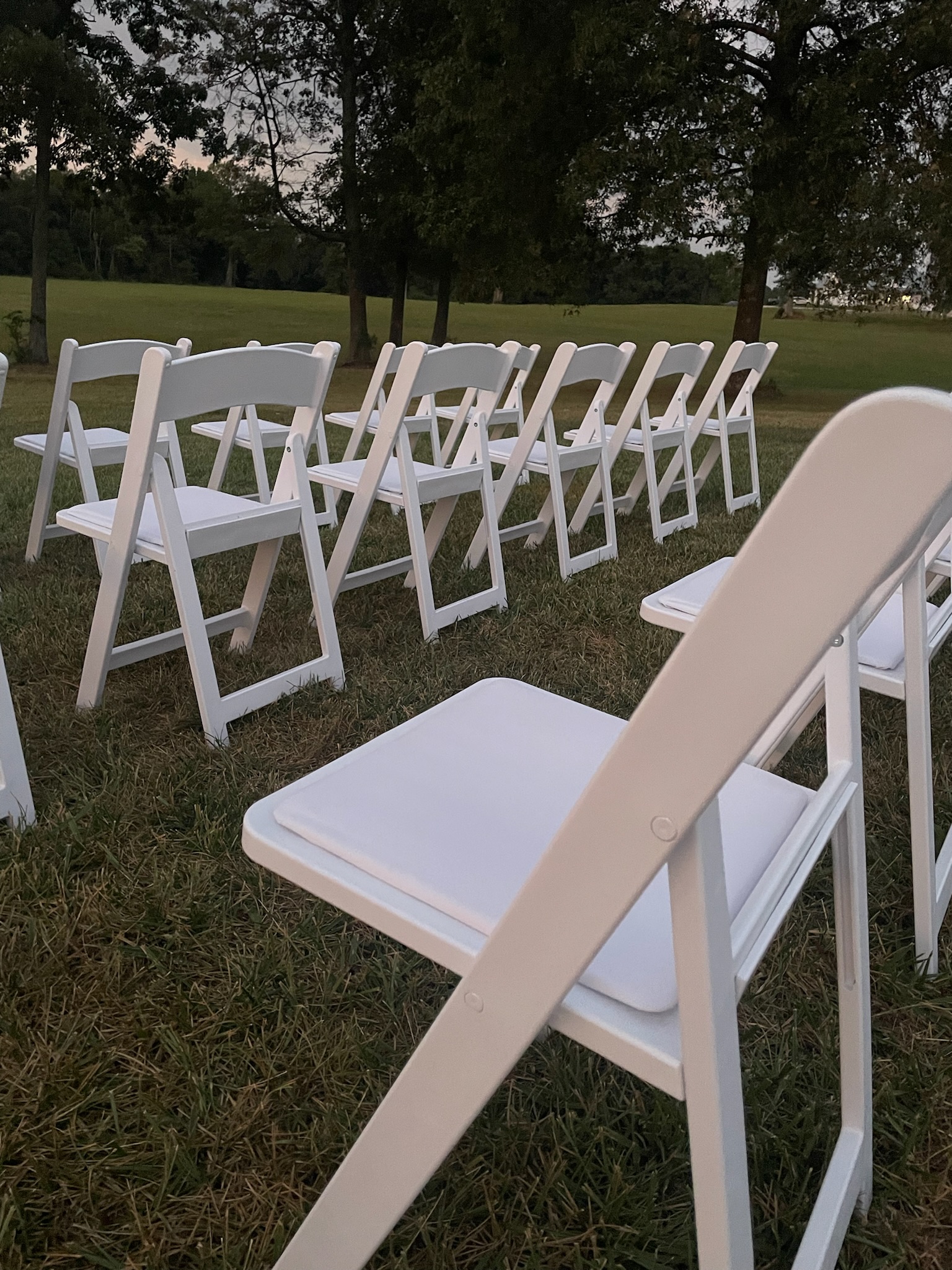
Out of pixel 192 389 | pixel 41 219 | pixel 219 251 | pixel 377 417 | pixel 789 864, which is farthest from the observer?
pixel 219 251

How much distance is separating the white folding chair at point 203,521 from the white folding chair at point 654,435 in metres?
2.14

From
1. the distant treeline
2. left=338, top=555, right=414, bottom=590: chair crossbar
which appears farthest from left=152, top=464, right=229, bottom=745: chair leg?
the distant treeline

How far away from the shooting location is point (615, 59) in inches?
510

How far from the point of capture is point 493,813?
97 centimetres

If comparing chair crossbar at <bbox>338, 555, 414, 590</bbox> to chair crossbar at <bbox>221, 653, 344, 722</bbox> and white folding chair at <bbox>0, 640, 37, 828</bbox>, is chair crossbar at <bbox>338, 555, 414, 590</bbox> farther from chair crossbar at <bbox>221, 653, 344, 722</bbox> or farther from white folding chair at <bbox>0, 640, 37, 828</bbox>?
white folding chair at <bbox>0, 640, 37, 828</bbox>

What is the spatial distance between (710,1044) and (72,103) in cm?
2072

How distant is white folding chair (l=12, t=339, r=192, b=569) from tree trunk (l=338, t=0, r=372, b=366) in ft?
54.6

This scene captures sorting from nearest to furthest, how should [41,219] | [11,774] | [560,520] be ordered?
[11,774] → [560,520] → [41,219]

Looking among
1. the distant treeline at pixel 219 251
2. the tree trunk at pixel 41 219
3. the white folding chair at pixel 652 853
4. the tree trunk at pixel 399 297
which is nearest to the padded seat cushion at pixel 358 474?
the white folding chair at pixel 652 853

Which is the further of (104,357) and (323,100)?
(323,100)

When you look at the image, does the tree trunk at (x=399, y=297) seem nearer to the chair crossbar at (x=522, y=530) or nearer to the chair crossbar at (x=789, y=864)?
the chair crossbar at (x=522, y=530)

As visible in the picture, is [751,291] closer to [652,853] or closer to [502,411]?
[502,411]

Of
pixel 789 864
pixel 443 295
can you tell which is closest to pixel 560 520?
pixel 789 864

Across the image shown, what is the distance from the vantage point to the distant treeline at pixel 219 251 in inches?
722
